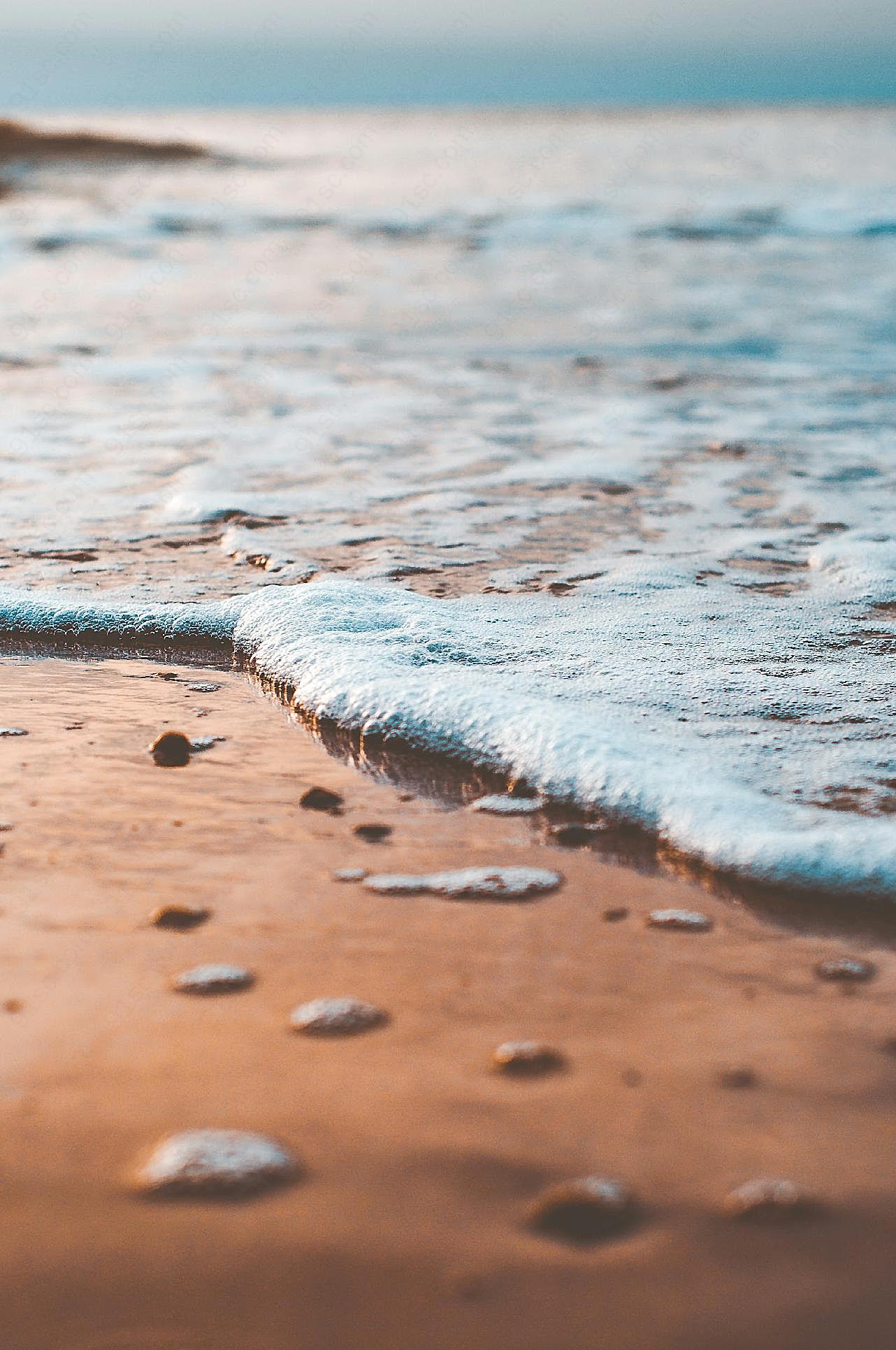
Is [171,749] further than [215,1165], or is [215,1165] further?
[171,749]

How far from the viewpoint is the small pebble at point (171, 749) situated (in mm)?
2412

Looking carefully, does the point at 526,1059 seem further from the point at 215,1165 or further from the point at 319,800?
the point at 319,800

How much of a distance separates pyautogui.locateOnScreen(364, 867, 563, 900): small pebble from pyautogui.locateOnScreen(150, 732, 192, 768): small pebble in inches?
23.8

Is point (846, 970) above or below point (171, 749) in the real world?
below

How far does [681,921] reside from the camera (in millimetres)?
1876

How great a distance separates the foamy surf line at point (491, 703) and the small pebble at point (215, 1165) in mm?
950

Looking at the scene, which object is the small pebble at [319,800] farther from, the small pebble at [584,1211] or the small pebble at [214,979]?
the small pebble at [584,1211]

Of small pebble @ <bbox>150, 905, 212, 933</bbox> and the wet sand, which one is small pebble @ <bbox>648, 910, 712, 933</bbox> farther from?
small pebble @ <bbox>150, 905, 212, 933</bbox>

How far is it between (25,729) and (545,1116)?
1.54 metres

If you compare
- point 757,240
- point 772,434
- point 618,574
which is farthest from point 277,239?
point 618,574

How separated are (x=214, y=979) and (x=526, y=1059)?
455mm

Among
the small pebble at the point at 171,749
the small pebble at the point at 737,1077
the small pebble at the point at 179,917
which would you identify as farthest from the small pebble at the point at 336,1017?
the small pebble at the point at 171,749

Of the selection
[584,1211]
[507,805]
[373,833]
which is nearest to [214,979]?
[373,833]

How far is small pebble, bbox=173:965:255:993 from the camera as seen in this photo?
169 centimetres
